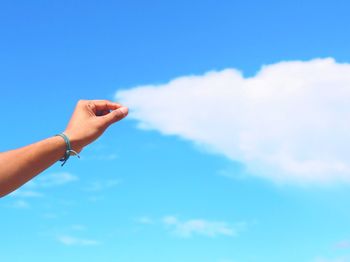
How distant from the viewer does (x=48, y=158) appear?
5.19 meters

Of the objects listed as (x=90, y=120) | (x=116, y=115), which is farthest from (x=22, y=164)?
(x=116, y=115)

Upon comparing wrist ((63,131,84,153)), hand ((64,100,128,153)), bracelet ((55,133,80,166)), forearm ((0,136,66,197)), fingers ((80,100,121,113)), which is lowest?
forearm ((0,136,66,197))

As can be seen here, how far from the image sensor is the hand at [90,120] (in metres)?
5.61

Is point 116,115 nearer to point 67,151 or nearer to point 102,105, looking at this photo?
point 102,105

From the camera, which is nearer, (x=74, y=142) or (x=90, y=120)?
(x=74, y=142)

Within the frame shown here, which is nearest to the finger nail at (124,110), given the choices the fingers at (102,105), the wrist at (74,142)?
the fingers at (102,105)

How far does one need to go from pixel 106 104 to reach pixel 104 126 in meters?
0.39

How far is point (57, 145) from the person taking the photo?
528cm

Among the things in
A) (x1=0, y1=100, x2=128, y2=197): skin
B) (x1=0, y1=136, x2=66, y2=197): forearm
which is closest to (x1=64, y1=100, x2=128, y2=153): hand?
(x1=0, y1=100, x2=128, y2=197): skin

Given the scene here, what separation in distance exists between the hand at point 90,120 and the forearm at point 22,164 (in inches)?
17.1

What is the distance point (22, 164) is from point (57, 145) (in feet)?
1.44

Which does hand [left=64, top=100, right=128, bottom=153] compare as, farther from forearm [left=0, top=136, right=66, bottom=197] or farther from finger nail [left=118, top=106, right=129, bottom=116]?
forearm [left=0, top=136, right=66, bottom=197]

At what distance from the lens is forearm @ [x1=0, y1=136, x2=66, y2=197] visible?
16.1ft

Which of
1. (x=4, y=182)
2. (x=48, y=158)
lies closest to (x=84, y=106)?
(x=48, y=158)
